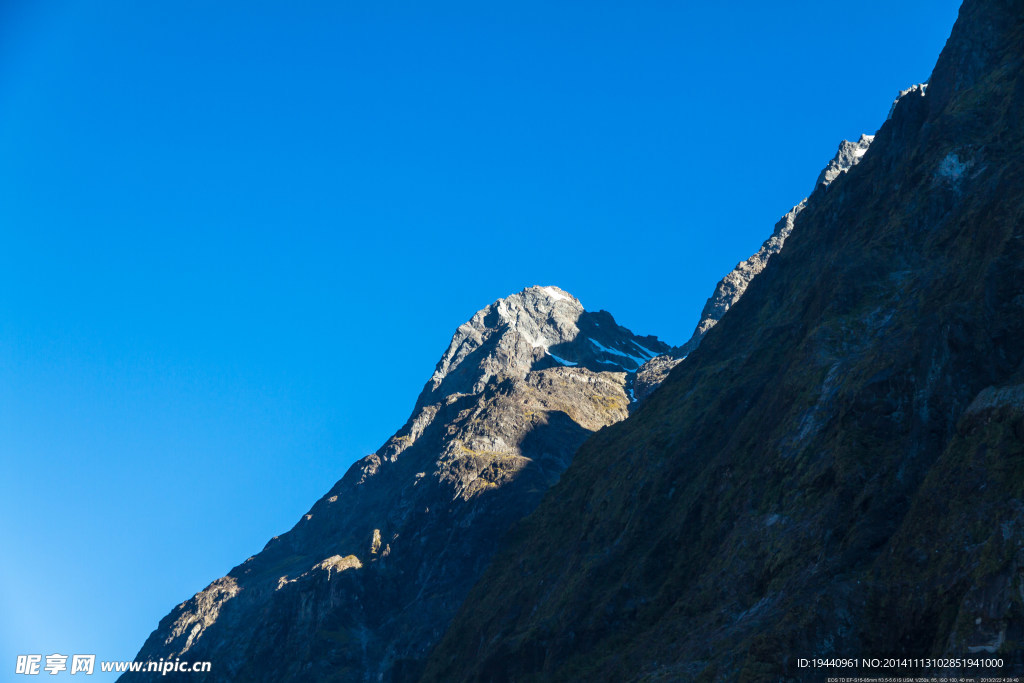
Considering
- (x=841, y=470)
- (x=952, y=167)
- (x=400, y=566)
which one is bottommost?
(x=841, y=470)

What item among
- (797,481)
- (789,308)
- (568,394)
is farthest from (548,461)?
(797,481)

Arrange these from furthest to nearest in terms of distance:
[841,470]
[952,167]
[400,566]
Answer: [400,566]
[952,167]
[841,470]

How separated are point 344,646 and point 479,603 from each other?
4609 centimetres

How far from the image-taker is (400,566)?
150 m

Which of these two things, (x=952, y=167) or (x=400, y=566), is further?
(x=400, y=566)

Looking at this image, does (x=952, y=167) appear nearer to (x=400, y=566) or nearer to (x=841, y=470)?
(x=841, y=470)

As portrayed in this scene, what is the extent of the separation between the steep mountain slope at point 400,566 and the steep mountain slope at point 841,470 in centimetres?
3883

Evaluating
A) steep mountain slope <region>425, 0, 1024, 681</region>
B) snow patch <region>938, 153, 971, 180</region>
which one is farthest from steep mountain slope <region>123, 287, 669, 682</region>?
snow patch <region>938, 153, 971, 180</region>

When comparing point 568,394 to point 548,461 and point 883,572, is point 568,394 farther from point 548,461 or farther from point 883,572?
point 883,572

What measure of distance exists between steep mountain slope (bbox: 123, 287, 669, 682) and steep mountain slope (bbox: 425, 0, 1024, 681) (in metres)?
38.8

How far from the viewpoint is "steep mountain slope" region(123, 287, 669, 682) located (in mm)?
136250

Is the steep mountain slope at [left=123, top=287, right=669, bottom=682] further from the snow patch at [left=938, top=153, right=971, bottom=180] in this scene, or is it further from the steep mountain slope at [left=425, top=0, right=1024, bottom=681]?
the snow patch at [left=938, top=153, right=971, bottom=180]

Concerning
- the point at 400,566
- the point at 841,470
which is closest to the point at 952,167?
the point at 841,470

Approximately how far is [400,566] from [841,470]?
109775 mm
